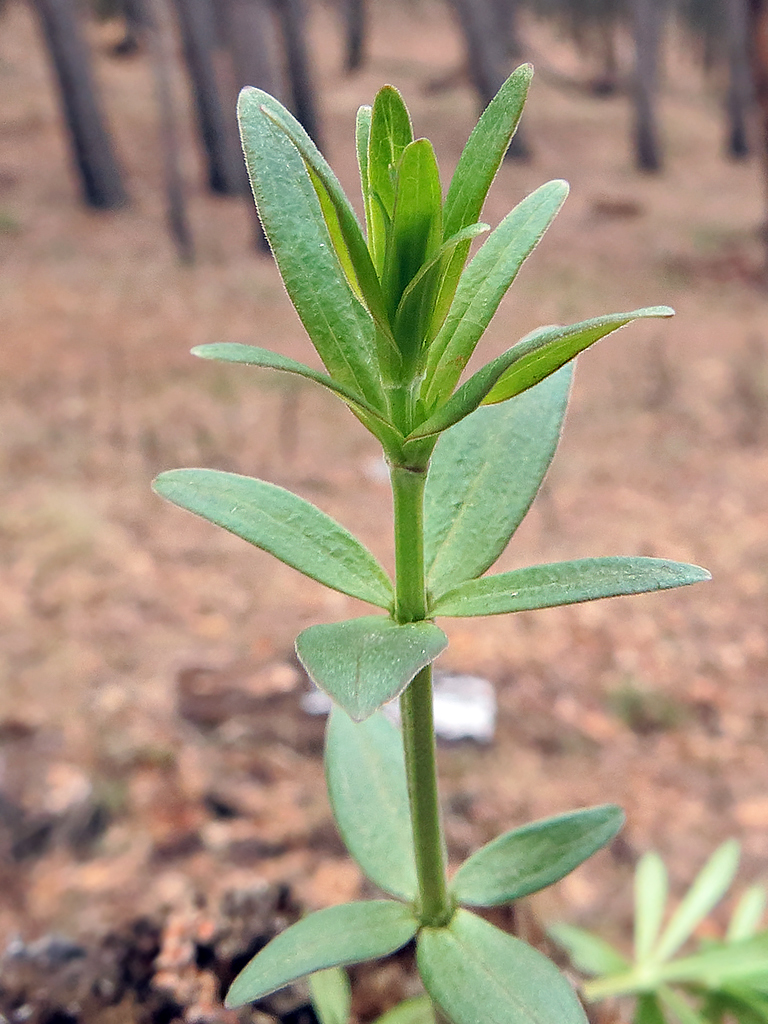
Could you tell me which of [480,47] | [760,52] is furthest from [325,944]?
[480,47]

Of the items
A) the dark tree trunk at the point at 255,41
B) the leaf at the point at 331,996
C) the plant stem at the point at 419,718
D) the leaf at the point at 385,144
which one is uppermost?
the dark tree trunk at the point at 255,41

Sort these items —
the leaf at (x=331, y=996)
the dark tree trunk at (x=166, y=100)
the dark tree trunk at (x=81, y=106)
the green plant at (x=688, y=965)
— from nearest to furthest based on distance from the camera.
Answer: the leaf at (x=331, y=996), the green plant at (x=688, y=965), the dark tree trunk at (x=166, y=100), the dark tree trunk at (x=81, y=106)

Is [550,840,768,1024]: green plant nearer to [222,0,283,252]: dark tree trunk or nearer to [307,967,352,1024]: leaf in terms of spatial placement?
[307,967,352,1024]: leaf

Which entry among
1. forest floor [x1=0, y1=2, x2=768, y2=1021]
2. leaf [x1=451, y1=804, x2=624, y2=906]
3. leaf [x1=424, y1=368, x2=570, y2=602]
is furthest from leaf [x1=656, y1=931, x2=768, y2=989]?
leaf [x1=424, y1=368, x2=570, y2=602]

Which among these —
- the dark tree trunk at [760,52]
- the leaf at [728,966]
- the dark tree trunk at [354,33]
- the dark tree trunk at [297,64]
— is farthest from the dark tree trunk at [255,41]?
the dark tree trunk at [354,33]

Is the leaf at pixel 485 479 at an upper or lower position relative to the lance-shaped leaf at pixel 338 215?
lower

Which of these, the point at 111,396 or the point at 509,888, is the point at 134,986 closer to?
the point at 509,888

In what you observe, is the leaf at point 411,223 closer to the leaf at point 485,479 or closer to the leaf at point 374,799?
the leaf at point 485,479

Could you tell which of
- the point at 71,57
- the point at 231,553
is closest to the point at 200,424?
the point at 231,553
